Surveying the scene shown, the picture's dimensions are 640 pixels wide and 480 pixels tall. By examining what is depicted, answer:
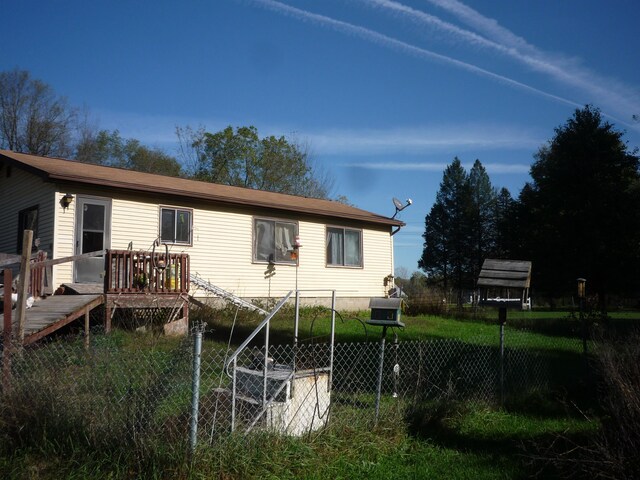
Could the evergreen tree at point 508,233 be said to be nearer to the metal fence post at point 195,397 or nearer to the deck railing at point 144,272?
the deck railing at point 144,272

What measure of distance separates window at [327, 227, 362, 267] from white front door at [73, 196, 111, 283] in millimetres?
6552

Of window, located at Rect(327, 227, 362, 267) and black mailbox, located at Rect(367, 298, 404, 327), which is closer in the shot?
black mailbox, located at Rect(367, 298, 404, 327)

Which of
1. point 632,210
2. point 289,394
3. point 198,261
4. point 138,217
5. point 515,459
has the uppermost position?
point 632,210

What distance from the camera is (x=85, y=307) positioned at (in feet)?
31.7

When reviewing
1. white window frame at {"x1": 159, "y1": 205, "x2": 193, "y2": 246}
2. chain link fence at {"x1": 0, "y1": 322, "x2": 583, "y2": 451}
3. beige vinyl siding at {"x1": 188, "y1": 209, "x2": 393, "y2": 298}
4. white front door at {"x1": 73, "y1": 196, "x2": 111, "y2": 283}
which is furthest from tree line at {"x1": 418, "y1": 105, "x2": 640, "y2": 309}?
chain link fence at {"x1": 0, "y1": 322, "x2": 583, "y2": 451}

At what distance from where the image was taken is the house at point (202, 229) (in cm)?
1230

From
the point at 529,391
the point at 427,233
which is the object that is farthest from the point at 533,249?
the point at 529,391

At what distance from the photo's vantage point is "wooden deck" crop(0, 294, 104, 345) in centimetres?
840

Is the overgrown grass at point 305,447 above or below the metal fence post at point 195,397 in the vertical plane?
below

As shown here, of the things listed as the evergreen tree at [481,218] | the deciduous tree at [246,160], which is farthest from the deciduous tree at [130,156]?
the evergreen tree at [481,218]

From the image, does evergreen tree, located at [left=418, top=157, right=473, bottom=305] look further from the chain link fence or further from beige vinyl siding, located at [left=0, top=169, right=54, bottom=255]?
the chain link fence

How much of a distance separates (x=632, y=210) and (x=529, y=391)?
82.3 ft

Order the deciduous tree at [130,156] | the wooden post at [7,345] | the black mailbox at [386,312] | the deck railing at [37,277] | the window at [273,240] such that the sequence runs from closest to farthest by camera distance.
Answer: the wooden post at [7,345]
the black mailbox at [386,312]
the deck railing at [37,277]
the window at [273,240]
the deciduous tree at [130,156]

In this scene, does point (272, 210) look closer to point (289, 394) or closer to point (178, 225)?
point (178, 225)
